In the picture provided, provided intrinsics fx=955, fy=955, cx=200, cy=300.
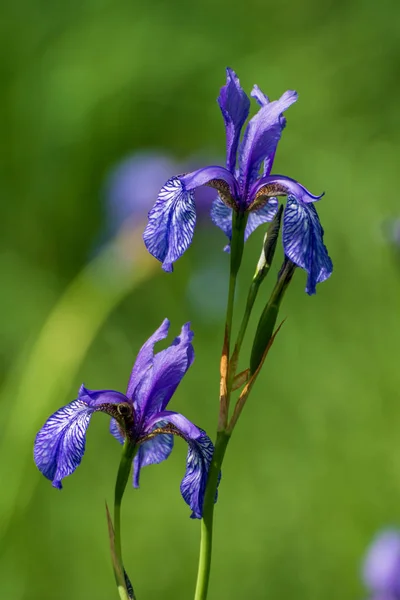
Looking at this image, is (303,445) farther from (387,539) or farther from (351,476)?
(387,539)

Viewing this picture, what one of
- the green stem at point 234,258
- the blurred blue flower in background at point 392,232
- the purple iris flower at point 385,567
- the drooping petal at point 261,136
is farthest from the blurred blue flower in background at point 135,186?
the green stem at point 234,258

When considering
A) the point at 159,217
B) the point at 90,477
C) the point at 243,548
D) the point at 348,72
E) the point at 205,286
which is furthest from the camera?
the point at 348,72

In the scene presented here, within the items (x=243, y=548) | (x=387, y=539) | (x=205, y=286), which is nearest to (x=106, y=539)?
(x=243, y=548)

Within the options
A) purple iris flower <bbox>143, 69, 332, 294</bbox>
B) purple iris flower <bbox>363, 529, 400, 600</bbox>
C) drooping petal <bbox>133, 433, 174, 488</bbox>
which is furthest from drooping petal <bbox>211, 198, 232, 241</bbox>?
purple iris flower <bbox>363, 529, 400, 600</bbox>

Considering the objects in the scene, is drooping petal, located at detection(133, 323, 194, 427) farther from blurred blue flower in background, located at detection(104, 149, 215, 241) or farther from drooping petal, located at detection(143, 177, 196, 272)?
blurred blue flower in background, located at detection(104, 149, 215, 241)

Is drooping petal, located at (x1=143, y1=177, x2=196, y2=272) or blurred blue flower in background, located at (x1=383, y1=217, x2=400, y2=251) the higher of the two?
blurred blue flower in background, located at (x1=383, y1=217, x2=400, y2=251)

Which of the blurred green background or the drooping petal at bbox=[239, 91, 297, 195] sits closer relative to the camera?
the drooping petal at bbox=[239, 91, 297, 195]

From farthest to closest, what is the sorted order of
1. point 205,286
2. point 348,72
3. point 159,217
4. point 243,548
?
point 348,72
point 205,286
point 243,548
point 159,217
